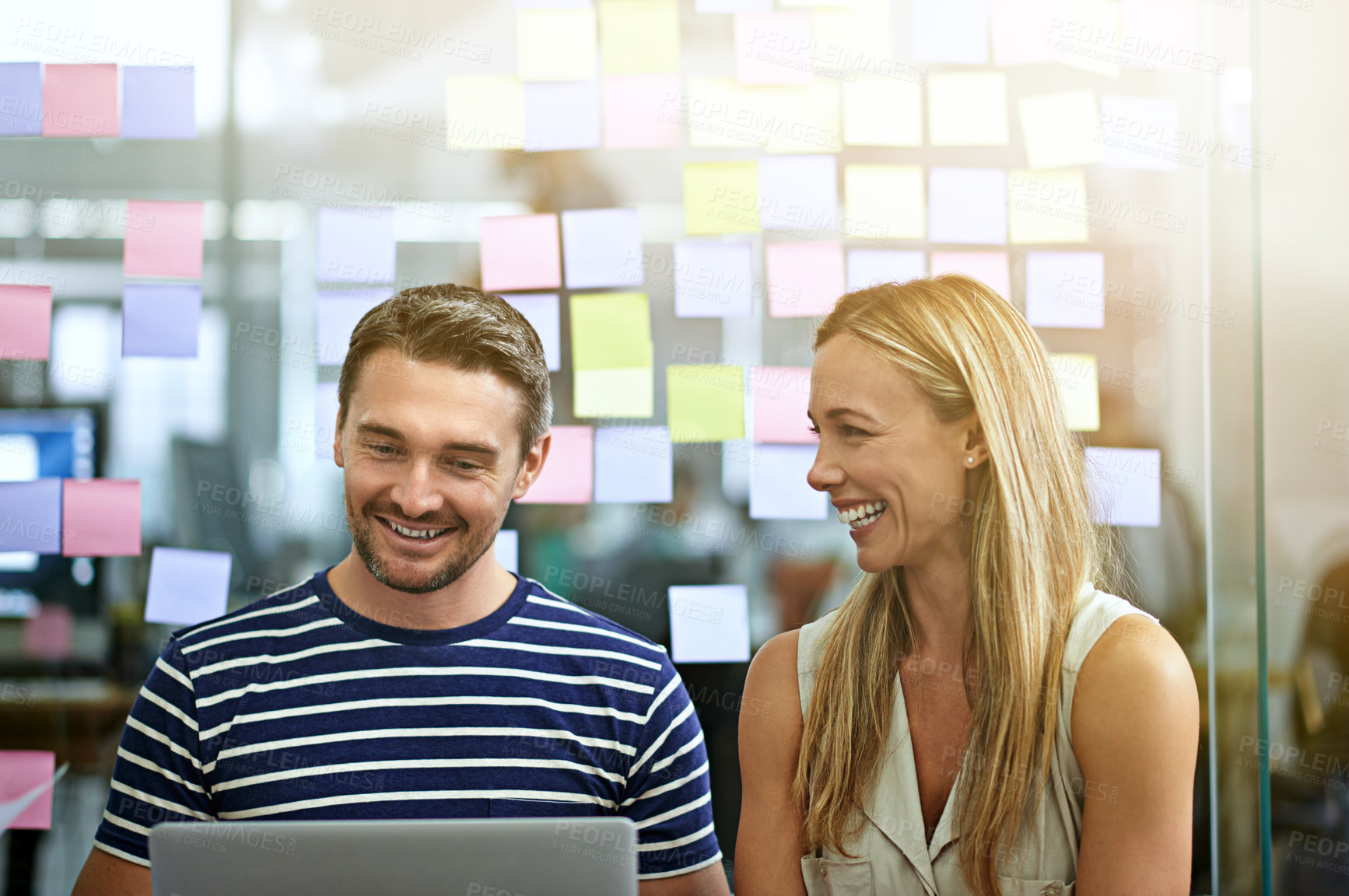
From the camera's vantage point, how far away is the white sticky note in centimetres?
180

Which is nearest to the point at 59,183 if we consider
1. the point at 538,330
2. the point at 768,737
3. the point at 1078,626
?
A: the point at 538,330

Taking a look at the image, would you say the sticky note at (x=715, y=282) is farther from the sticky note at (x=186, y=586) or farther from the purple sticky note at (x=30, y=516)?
the purple sticky note at (x=30, y=516)

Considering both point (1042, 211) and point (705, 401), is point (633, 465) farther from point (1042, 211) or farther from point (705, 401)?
point (1042, 211)

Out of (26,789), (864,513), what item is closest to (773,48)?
(864,513)

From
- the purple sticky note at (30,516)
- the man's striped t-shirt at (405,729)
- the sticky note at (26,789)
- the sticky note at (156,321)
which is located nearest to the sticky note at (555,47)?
the sticky note at (156,321)

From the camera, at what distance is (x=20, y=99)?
1.78 m

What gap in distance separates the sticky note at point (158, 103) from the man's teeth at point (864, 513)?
4.35ft

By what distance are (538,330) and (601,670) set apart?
2.11 ft

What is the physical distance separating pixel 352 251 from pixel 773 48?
2.73 feet

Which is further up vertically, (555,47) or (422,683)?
(555,47)

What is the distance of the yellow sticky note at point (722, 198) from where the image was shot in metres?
1.81

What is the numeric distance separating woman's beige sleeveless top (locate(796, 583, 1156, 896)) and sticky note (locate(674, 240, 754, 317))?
767 millimetres

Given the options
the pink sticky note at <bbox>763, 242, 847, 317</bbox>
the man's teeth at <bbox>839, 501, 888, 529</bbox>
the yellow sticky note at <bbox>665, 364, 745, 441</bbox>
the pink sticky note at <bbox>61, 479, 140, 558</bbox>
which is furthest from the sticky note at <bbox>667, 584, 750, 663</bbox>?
the pink sticky note at <bbox>61, 479, 140, 558</bbox>

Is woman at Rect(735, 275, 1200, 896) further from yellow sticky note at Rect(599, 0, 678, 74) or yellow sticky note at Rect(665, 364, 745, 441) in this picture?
yellow sticky note at Rect(599, 0, 678, 74)
